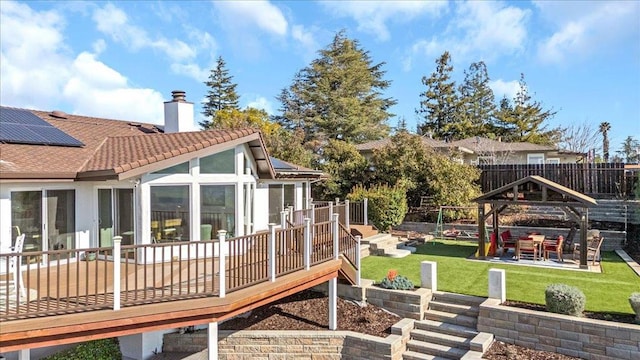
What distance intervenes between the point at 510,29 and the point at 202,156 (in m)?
17.8

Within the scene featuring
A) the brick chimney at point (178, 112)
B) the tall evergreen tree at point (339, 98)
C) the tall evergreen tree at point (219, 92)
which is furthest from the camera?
the tall evergreen tree at point (219, 92)

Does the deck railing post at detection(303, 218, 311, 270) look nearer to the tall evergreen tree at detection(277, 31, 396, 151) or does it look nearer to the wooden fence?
the wooden fence

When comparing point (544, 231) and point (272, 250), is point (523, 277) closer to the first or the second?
point (544, 231)

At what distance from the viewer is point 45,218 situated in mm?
9711

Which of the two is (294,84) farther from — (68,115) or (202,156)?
(202,156)

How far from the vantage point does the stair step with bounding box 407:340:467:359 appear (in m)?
9.01

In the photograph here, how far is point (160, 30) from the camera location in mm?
21062

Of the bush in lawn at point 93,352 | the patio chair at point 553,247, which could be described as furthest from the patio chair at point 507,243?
the bush in lawn at point 93,352

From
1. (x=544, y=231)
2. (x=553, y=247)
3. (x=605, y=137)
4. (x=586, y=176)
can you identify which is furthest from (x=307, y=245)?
(x=605, y=137)

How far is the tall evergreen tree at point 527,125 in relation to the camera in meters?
41.1

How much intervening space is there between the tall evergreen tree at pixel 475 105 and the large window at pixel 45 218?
3957 cm

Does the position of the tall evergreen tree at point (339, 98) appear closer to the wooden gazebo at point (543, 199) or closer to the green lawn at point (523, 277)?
the wooden gazebo at point (543, 199)

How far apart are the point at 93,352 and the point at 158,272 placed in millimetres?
2731

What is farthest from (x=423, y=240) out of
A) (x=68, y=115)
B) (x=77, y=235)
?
(x=68, y=115)
